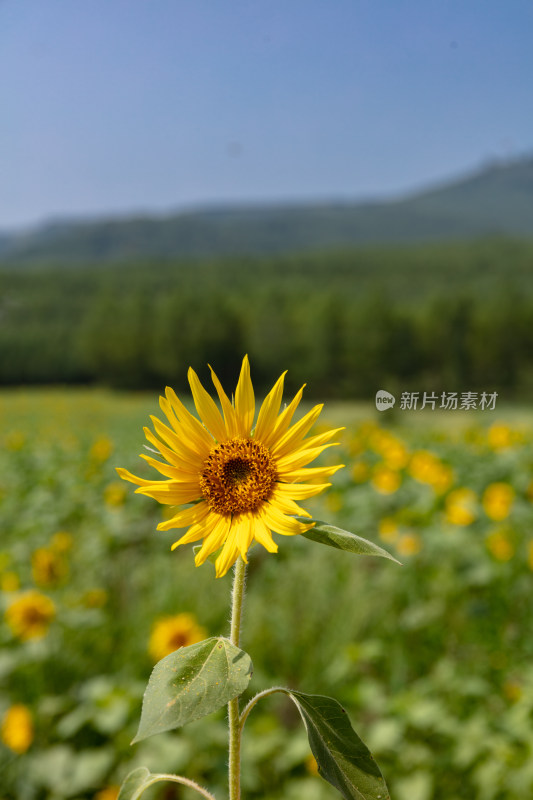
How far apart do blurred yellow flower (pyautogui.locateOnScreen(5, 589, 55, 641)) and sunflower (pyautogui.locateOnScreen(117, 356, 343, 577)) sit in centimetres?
207

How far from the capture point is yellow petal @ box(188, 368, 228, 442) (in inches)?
15.1

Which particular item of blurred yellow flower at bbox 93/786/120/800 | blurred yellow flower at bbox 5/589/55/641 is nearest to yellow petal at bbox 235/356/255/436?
blurred yellow flower at bbox 93/786/120/800

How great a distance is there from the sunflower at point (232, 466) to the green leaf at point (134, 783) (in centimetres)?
12

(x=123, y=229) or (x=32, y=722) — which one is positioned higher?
(x=123, y=229)

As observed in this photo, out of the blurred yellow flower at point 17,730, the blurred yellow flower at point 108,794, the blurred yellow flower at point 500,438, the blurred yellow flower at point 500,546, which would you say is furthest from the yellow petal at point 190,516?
the blurred yellow flower at point 500,438

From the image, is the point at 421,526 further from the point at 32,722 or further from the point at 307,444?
the point at 307,444

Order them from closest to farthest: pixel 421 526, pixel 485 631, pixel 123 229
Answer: pixel 485 631 < pixel 421 526 < pixel 123 229

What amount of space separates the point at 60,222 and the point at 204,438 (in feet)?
491

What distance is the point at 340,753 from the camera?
32cm

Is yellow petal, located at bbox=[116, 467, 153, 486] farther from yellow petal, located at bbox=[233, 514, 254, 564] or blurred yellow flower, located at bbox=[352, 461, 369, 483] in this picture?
blurred yellow flower, located at bbox=[352, 461, 369, 483]

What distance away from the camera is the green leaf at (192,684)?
28 centimetres

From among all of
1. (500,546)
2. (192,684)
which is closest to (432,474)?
(500,546)

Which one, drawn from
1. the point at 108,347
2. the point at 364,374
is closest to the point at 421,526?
the point at 364,374

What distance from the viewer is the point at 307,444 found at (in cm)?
38
